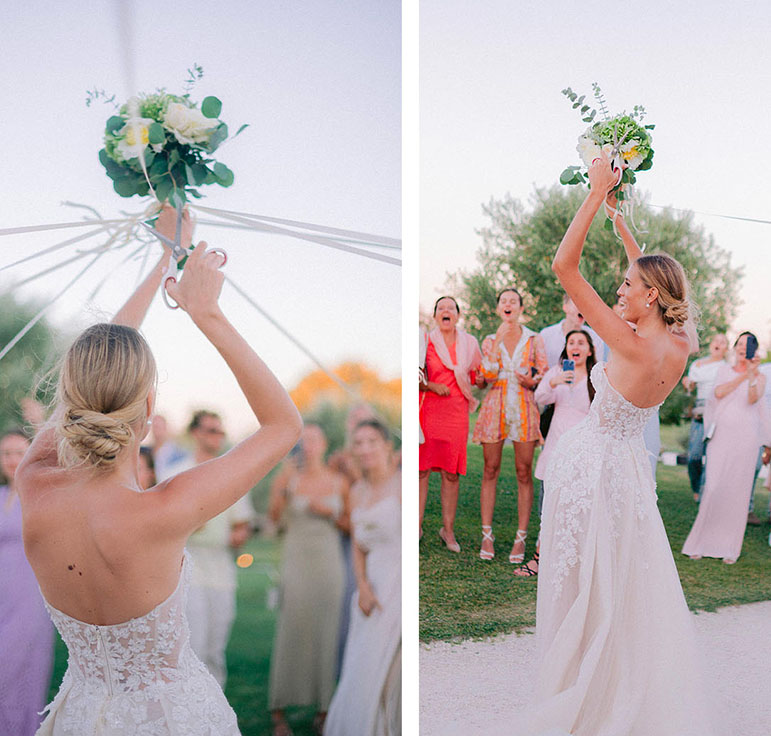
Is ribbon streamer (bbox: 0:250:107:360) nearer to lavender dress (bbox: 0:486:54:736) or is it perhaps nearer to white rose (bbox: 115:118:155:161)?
white rose (bbox: 115:118:155:161)

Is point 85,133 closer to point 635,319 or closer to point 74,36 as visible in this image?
point 74,36

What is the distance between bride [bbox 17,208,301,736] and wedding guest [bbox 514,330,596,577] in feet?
5.09

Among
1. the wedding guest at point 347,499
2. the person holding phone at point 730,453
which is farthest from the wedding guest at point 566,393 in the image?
the wedding guest at point 347,499

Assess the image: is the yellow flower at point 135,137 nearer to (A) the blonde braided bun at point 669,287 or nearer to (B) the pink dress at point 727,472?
(A) the blonde braided bun at point 669,287

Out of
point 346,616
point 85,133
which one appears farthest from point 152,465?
point 85,133

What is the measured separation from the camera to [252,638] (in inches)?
117

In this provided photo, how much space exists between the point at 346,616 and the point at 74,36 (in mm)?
2249

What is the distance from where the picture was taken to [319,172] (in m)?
3.06

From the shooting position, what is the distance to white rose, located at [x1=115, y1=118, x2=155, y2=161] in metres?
2.79

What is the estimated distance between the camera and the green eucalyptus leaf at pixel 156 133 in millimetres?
2783

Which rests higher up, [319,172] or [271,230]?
[319,172]

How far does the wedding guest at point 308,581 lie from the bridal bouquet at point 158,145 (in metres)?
0.99

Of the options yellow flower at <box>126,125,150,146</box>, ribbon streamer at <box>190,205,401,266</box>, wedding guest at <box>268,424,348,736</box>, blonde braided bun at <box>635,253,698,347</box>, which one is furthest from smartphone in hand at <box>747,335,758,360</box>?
yellow flower at <box>126,125,150,146</box>

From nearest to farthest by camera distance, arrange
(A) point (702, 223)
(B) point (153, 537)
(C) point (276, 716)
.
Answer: (B) point (153, 537) < (C) point (276, 716) < (A) point (702, 223)
